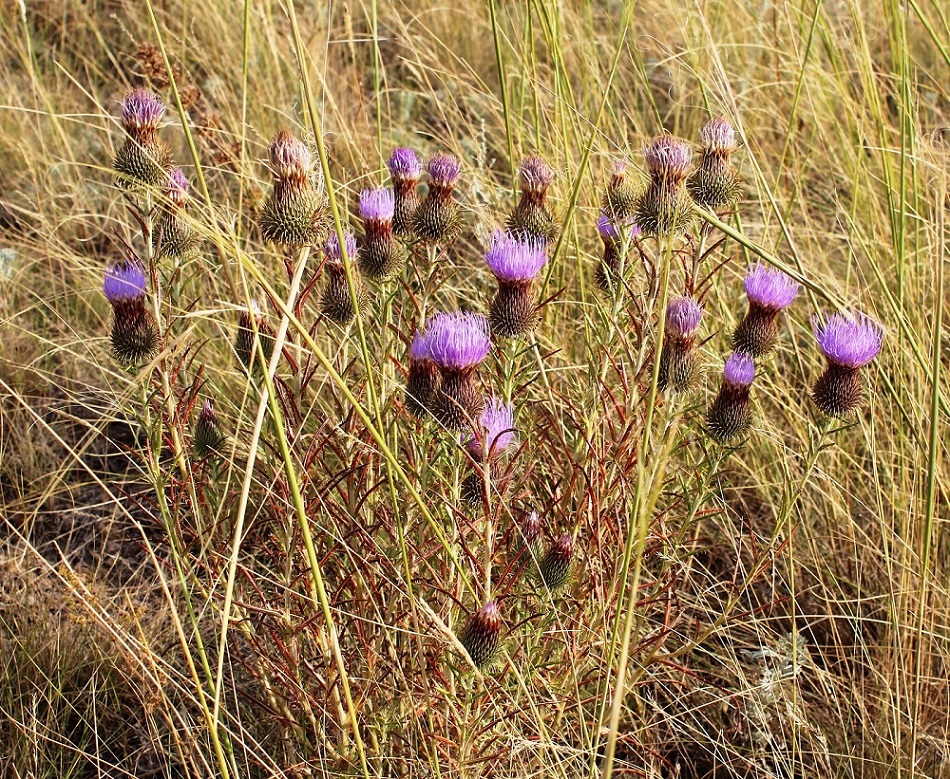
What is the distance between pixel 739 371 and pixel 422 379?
2.40 ft

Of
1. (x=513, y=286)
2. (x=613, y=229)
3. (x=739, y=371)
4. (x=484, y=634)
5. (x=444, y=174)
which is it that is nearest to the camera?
(x=484, y=634)

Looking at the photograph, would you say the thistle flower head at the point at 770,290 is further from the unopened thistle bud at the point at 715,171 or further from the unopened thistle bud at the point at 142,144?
the unopened thistle bud at the point at 142,144

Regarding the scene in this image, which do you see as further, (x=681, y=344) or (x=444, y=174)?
(x=444, y=174)

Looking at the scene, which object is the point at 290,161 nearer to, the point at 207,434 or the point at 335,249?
the point at 335,249

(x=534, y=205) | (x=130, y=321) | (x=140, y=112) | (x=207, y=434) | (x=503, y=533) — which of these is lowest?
(x=503, y=533)

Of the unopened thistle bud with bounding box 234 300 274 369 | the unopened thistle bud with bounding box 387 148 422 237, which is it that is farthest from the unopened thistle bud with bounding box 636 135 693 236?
the unopened thistle bud with bounding box 234 300 274 369

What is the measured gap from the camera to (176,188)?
1.89 m

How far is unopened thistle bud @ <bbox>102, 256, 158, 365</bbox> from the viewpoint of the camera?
2.06 metres

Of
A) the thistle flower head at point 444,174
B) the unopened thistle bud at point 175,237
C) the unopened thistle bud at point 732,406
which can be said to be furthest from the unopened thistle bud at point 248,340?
the unopened thistle bud at point 732,406

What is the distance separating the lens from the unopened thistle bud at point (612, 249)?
2297 mm

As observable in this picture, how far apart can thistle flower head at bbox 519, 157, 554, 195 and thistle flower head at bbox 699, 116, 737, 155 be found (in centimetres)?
38

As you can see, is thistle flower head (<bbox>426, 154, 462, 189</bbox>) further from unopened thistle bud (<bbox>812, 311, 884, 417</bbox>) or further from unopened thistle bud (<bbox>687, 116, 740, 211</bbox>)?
unopened thistle bud (<bbox>812, 311, 884, 417</bbox>)

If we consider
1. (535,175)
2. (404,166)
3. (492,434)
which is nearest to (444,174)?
(404,166)

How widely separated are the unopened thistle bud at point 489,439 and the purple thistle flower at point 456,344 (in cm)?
11
